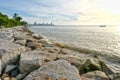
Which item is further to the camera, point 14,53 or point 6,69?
point 14,53

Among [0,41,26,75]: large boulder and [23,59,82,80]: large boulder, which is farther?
[0,41,26,75]: large boulder

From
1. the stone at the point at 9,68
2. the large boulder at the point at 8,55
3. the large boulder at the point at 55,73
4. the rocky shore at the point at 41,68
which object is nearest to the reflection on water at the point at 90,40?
the rocky shore at the point at 41,68

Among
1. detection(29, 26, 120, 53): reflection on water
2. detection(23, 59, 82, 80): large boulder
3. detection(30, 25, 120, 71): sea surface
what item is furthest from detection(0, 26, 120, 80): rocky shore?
detection(29, 26, 120, 53): reflection on water

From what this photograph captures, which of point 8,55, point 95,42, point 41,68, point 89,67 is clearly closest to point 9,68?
point 8,55

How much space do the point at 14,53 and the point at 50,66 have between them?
2.10 meters

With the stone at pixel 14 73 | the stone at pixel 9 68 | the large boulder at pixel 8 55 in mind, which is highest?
the large boulder at pixel 8 55

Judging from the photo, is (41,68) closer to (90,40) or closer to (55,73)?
(55,73)

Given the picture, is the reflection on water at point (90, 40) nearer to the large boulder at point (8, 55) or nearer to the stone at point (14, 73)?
the large boulder at point (8, 55)

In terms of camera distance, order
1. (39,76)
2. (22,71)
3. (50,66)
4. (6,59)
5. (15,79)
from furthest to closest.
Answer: (6,59)
(22,71)
(15,79)
(50,66)
(39,76)

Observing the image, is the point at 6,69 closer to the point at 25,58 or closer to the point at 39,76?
the point at 25,58

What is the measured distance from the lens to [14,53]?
6.20 meters

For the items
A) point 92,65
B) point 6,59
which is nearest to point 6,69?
point 6,59

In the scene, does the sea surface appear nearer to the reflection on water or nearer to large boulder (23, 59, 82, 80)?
the reflection on water

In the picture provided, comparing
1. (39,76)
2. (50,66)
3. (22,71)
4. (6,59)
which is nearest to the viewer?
(39,76)
